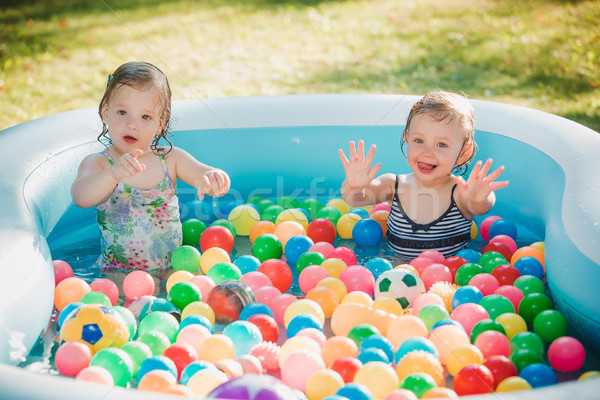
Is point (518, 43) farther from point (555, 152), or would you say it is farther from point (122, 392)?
point (122, 392)

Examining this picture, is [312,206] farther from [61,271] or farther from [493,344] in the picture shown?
[493,344]

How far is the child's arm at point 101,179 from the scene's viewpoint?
93.7 inches

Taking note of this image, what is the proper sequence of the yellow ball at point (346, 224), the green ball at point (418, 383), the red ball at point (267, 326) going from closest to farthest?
the green ball at point (418, 383) < the red ball at point (267, 326) < the yellow ball at point (346, 224)

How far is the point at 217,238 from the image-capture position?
2918 millimetres

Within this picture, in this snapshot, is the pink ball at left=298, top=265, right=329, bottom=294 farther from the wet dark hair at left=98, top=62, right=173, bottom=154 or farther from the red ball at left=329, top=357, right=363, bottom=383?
the wet dark hair at left=98, top=62, right=173, bottom=154

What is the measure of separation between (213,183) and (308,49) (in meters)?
4.02

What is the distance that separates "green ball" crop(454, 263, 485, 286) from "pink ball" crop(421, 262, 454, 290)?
4cm

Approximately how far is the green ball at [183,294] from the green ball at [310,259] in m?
0.49

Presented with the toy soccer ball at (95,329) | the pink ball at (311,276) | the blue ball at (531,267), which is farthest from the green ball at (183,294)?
the blue ball at (531,267)

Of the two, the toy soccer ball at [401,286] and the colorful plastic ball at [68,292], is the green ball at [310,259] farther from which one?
the colorful plastic ball at [68,292]

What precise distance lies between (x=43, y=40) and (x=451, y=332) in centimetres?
568

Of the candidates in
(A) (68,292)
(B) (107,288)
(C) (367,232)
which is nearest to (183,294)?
(B) (107,288)

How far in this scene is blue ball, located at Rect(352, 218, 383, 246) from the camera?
3020mm

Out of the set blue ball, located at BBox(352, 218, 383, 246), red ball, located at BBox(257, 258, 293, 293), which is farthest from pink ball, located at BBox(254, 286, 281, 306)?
blue ball, located at BBox(352, 218, 383, 246)
